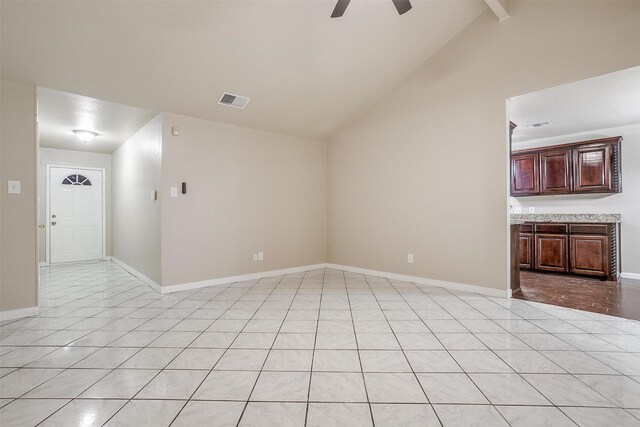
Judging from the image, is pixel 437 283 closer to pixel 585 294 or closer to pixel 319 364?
pixel 585 294

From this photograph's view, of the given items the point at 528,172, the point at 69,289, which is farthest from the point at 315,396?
the point at 528,172

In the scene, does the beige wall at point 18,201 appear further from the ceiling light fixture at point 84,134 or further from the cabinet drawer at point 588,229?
the cabinet drawer at point 588,229

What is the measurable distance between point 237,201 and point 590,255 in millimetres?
5613

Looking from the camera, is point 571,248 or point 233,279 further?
point 571,248

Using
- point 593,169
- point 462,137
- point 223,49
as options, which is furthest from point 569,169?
point 223,49

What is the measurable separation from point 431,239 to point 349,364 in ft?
8.79

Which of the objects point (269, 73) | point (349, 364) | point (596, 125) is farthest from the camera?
point (596, 125)

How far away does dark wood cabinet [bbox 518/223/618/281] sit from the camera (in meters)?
4.50

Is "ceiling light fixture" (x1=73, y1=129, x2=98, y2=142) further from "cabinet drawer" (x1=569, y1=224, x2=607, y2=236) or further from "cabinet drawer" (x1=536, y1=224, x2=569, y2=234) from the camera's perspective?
"cabinet drawer" (x1=569, y1=224, x2=607, y2=236)

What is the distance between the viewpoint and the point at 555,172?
207 inches

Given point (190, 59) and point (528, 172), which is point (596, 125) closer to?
point (528, 172)

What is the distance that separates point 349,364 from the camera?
6.63 feet

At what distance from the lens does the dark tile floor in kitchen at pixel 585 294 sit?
10.4 ft

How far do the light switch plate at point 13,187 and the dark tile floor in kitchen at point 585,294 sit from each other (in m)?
Answer: 5.71
